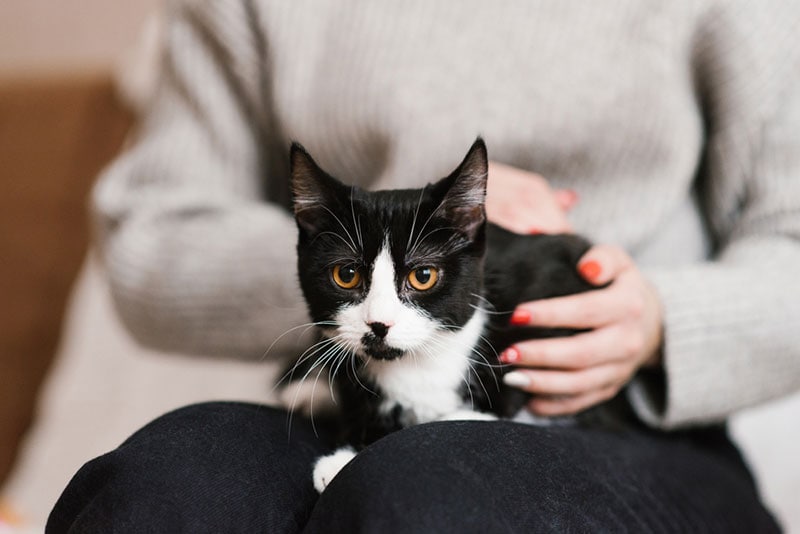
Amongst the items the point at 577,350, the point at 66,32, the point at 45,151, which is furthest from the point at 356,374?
the point at 66,32

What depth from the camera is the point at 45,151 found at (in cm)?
214

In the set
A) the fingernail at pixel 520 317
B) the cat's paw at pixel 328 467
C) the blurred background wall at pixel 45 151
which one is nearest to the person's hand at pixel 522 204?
the fingernail at pixel 520 317

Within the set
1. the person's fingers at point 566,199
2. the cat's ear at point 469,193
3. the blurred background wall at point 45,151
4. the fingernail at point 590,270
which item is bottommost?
the blurred background wall at point 45,151

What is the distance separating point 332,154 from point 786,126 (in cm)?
61

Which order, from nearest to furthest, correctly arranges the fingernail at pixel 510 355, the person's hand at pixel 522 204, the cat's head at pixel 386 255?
the cat's head at pixel 386 255 < the fingernail at pixel 510 355 < the person's hand at pixel 522 204

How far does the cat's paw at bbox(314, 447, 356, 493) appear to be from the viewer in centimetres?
65

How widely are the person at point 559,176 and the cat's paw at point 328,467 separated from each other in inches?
1.2

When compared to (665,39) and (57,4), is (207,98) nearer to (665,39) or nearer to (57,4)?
(665,39)

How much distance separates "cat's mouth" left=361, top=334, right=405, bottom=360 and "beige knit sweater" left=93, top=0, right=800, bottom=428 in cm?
34

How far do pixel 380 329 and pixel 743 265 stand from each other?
54cm

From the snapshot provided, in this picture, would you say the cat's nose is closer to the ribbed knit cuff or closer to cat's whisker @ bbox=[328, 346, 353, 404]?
cat's whisker @ bbox=[328, 346, 353, 404]

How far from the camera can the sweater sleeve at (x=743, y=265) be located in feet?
2.91

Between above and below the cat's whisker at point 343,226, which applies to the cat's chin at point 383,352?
below

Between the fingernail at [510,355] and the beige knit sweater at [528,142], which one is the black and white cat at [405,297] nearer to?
the fingernail at [510,355]
